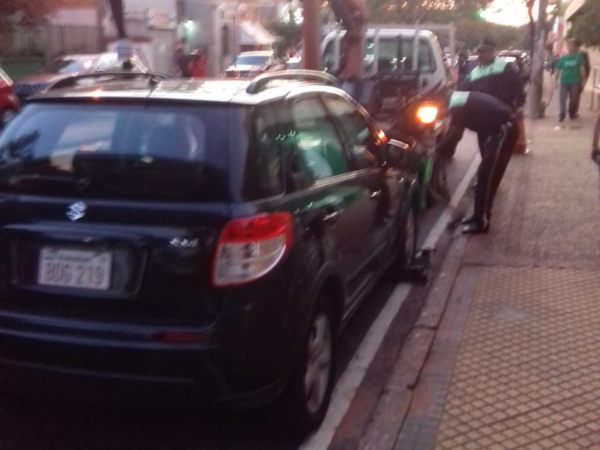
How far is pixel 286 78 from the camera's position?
5242 mm

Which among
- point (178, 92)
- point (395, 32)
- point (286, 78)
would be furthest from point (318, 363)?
point (395, 32)

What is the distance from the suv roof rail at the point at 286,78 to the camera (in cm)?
→ 447

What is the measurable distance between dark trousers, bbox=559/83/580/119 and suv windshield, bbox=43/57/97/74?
36.1 ft

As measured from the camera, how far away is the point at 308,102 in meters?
5.07

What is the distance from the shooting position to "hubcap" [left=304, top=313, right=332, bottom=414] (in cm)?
448

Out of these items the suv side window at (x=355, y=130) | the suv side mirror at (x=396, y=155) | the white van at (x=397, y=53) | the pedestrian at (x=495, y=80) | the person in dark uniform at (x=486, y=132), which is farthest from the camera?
the white van at (x=397, y=53)

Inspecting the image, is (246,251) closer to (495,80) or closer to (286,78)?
(286,78)

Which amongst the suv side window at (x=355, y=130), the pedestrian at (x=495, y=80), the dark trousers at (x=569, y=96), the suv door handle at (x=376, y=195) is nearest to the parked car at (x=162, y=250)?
the suv side window at (x=355, y=130)

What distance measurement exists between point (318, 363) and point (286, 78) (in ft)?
5.61

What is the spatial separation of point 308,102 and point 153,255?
1624 mm

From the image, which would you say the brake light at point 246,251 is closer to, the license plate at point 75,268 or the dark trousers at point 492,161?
the license plate at point 75,268

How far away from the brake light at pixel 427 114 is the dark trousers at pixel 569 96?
29.3 ft

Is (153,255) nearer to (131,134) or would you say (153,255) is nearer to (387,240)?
(131,134)

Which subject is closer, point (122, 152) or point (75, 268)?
point (75, 268)
